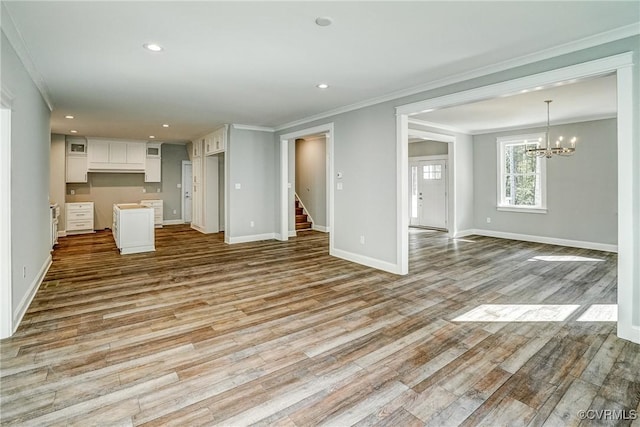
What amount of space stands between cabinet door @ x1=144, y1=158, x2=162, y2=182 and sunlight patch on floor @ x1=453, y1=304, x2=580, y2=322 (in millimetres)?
9710

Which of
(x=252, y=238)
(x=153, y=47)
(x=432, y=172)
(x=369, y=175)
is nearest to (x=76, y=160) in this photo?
(x=252, y=238)

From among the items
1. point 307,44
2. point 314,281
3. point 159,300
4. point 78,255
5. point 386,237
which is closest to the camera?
point 307,44

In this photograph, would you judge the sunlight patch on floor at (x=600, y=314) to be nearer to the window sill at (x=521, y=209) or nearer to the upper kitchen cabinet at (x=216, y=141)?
the window sill at (x=521, y=209)

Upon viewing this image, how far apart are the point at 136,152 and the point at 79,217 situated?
7.75 ft

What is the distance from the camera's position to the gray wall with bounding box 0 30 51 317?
2.95m

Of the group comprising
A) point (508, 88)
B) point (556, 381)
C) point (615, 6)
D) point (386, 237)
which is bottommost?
point (556, 381)

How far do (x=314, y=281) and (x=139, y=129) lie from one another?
6.14 meters

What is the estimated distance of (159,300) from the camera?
3.68 m

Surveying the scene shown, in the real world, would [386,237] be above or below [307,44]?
below

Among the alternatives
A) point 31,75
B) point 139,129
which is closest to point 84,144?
point 139,129

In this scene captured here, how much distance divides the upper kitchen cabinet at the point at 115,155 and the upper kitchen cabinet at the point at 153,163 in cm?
16

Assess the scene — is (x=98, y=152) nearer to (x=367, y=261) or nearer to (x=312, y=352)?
(x=367, y=261)

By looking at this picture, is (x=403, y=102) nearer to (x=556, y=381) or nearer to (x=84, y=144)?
(x=556, y=381)

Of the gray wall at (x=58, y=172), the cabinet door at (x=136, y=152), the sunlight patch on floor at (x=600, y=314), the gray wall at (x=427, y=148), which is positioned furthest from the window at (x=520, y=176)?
the gray wall at (x=58, y=172)
